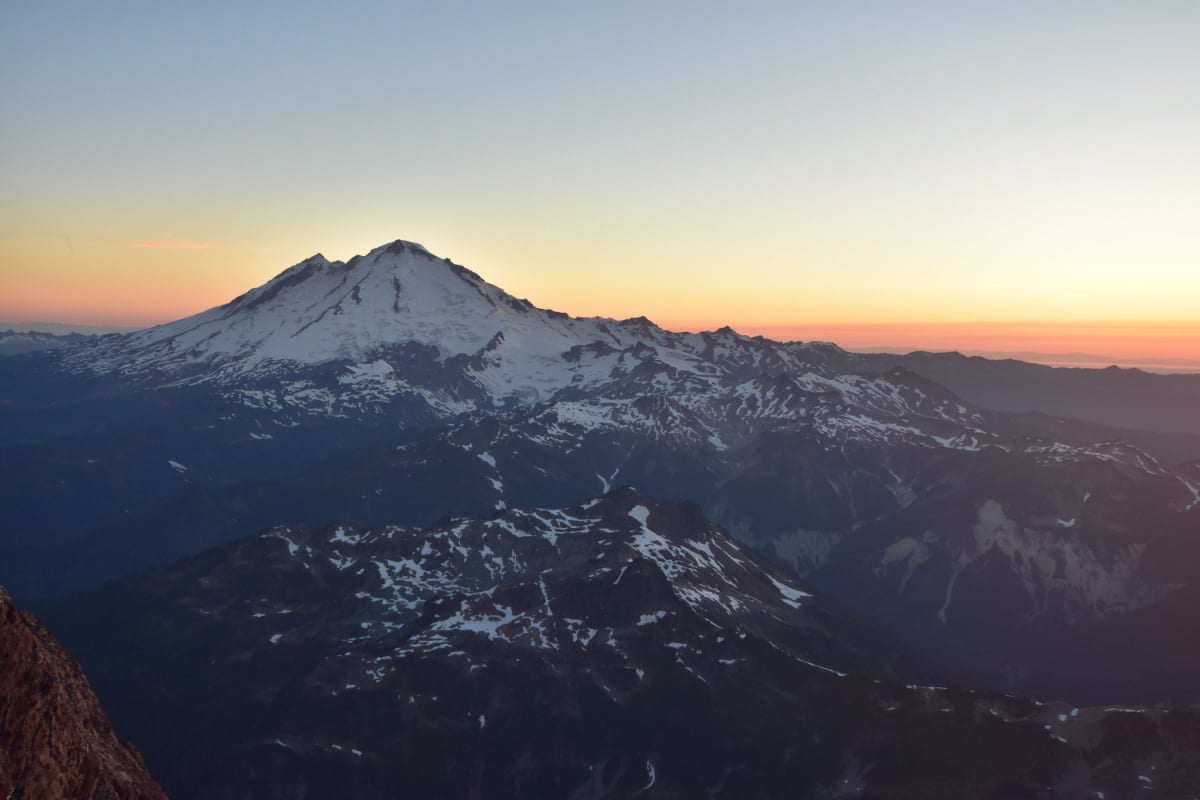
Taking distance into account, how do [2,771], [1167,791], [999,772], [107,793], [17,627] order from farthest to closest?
1. [999,772]
2. [1167,791]
3. [107,793]
4. [17,627]
5. [2,771]

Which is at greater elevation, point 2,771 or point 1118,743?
point 2,771

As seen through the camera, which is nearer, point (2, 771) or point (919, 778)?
point (2, 771)

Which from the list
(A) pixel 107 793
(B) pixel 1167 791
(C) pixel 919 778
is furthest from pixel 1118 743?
(A) pixel 107 793

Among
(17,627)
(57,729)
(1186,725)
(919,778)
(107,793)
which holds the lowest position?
(919,778)

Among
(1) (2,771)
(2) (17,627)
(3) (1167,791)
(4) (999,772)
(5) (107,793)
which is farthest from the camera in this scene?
(4) (999,772)

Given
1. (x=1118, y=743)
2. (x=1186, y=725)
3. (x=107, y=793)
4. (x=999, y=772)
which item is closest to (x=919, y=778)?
(x=999, y=772)

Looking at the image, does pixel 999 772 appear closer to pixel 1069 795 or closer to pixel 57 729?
pixel 1069 795

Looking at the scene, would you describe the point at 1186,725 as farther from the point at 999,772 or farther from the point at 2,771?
the point at 2,771
